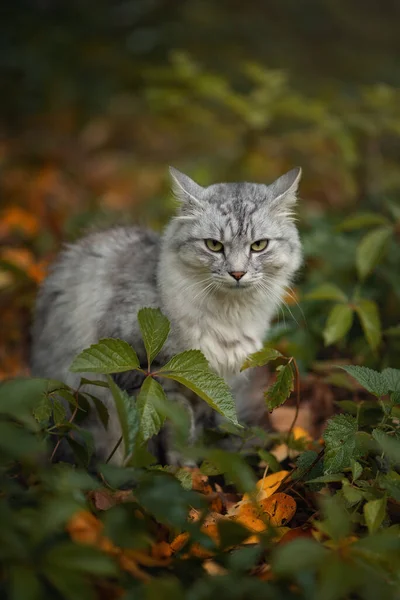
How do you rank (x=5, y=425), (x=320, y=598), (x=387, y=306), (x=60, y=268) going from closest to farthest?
1. (x=320, y=598)
2. (x=5, y=425)
3. (x=60, y=268)
4. (x=387, y=306)

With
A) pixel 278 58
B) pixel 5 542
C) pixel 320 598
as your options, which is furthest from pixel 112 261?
pixel 278 58

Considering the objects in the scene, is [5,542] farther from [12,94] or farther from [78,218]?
[12,94]

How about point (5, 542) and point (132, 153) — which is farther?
point (132, 153)

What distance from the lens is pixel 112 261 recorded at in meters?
3.23

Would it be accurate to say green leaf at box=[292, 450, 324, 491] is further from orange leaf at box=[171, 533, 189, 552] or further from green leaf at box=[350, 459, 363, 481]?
orange leaf at box=[171, 533, 189, 552]

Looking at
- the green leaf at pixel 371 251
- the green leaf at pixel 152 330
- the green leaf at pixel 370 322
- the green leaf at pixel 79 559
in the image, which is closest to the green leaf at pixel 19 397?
the green leaf at pixel 79 559

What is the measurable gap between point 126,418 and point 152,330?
1.39 feet

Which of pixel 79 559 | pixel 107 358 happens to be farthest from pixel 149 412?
pixel 79 559

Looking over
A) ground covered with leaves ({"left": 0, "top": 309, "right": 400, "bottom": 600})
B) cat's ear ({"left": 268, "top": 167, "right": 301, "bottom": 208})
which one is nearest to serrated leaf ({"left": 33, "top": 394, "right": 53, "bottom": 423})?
ground covered with leaves ({"left": 0, "top": 309, "right": 400, "bottom": 600})

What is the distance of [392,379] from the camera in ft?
7.95

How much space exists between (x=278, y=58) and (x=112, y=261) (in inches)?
231

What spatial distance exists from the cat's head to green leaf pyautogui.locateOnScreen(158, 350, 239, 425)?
57 cm

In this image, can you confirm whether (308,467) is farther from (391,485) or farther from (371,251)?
(371,251)

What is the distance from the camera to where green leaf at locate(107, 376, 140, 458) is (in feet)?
6.77
